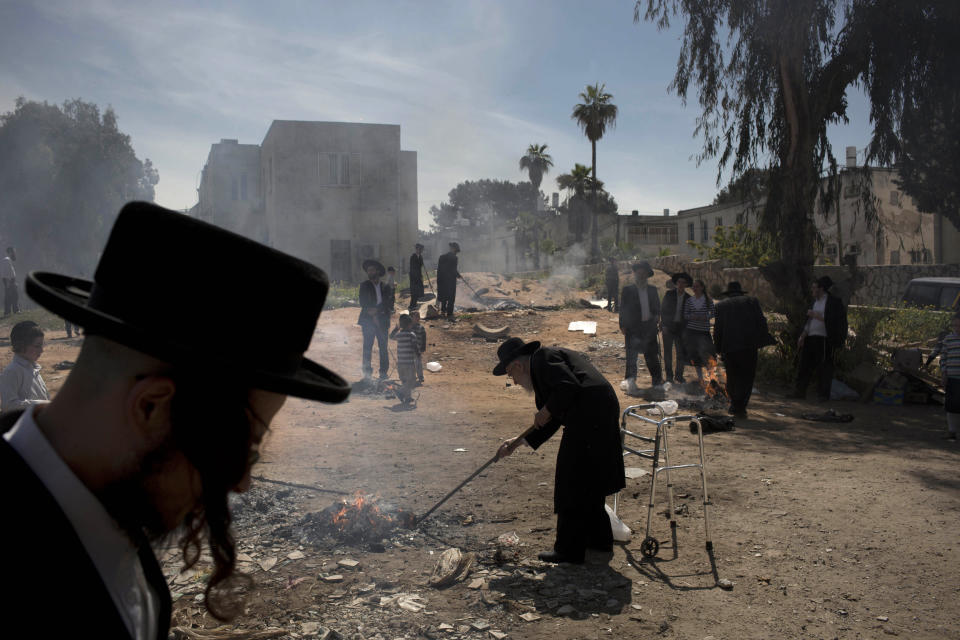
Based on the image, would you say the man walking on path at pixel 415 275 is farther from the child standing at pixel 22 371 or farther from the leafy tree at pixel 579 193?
the leafy tree at pixel 579 193

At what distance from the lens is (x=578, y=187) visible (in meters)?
40.7

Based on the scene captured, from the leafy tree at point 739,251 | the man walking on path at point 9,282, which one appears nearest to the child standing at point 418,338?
the leafy tree at point 739,251

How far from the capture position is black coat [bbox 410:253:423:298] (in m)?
15.2

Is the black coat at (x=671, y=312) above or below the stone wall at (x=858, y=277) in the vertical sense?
below

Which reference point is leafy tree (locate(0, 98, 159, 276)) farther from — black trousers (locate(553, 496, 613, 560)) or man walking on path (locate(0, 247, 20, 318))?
black trousers (locate(553, 496, 613, 560))

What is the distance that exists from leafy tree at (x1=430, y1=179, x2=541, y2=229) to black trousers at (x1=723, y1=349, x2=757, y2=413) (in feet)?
209

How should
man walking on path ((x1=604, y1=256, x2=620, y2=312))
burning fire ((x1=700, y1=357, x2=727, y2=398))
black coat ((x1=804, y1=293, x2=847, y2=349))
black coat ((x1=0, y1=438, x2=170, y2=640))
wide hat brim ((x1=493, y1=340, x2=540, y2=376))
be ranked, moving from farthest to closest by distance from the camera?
man walking on path ((x1=604, y1=256, x2=620, y2=312)), burning fire ((x1=700, y1=357, x2=727, y2=398)), black coat ((x1=804, y1=293, x2=847, y2=349)), wide hat brim ((x1=493, y1=340, x2=540, y2=376)), black coat ((x1=0, y1=438, x2=170, y2=640))

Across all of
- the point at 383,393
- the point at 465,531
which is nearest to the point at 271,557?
the point at 465,531

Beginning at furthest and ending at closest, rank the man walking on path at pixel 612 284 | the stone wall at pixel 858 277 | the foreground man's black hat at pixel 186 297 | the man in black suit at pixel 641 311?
1. the stone wall at pixel 858 277
2. the man walking on path at pixel 612 284
3. the man in black suit at pixel 641 311
4. the foreground man's black hat at pixel 186 297

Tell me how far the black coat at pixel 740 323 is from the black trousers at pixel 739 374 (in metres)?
0.10

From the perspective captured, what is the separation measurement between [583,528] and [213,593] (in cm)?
336

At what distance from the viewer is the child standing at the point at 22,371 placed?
4.73 meters

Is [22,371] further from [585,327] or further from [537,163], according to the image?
[537,163]

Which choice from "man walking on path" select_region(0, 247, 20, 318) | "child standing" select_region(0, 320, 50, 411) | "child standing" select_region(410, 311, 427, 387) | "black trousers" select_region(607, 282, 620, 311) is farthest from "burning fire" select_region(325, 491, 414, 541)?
"man walking on path" select_region(0, 247, 20, 318)
